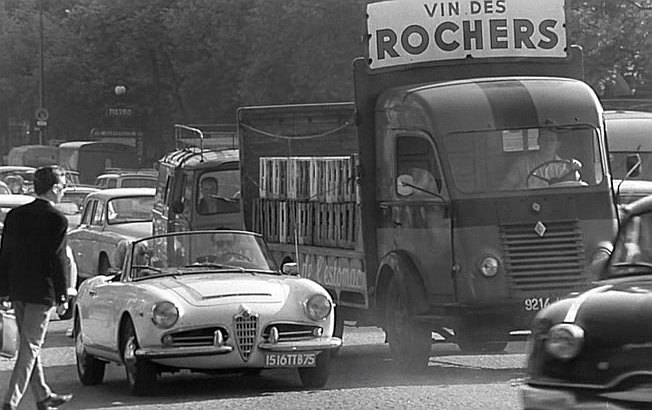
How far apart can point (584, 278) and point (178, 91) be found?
178 ft

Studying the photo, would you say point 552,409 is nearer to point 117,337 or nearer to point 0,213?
point 117,337

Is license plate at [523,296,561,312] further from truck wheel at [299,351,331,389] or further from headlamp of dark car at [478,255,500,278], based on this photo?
truck wheel at [299,351,331,389]

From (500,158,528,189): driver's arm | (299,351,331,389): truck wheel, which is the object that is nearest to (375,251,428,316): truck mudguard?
(500,158,528,189): driver's arm

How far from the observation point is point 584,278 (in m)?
13.7

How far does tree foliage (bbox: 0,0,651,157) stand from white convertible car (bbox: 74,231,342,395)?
2535cm

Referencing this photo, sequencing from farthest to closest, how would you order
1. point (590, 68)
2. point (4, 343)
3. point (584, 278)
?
point (590, 68) → point (584, 278) → point (4, 343)

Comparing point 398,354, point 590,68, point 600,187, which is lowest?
point 398,354

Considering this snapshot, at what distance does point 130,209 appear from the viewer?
80.1ft

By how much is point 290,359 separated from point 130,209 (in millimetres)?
12498

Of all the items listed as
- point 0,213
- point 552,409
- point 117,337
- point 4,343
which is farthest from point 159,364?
point 0,213

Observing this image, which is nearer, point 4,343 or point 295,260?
point 4,343

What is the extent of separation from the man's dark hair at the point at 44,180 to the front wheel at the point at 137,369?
1.68 meters

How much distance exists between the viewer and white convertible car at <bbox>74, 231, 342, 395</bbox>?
12117 mm

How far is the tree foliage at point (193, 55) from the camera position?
41812mm
